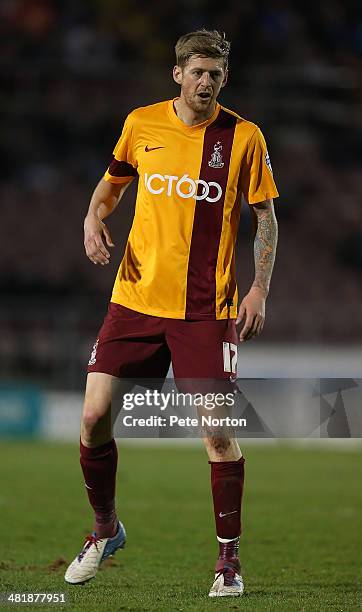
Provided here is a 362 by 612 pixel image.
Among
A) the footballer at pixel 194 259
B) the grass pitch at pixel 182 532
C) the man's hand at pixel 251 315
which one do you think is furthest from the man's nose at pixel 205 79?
the grass pitch at pixel 182 532

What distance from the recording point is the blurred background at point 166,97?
21359 mm

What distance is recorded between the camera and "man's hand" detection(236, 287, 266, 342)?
17.7 feet

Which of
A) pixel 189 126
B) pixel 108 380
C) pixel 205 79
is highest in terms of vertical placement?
pixel 205 79

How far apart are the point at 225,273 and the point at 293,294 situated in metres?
15.7

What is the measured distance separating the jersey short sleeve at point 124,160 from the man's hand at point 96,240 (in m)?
0.25

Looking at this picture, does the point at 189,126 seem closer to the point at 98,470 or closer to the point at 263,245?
the point at 263,245

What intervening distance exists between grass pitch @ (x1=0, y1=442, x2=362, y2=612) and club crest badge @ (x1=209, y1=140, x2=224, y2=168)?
1.87m

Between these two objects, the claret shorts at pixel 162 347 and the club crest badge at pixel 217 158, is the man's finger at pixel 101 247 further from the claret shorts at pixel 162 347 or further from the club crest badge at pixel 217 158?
the club crest badge at pixel 217 158

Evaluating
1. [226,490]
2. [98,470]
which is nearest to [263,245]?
[226,490]

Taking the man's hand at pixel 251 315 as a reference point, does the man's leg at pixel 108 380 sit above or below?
below

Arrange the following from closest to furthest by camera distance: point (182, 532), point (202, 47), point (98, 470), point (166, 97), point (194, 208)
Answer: point (202, 47) < point (194, 208) < point (98, 470) < point (182, 532) < point (166, 97)

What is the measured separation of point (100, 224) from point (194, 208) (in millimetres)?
449

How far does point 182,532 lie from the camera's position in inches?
334

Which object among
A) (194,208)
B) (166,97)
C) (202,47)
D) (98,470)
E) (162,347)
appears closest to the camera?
(202,47)
